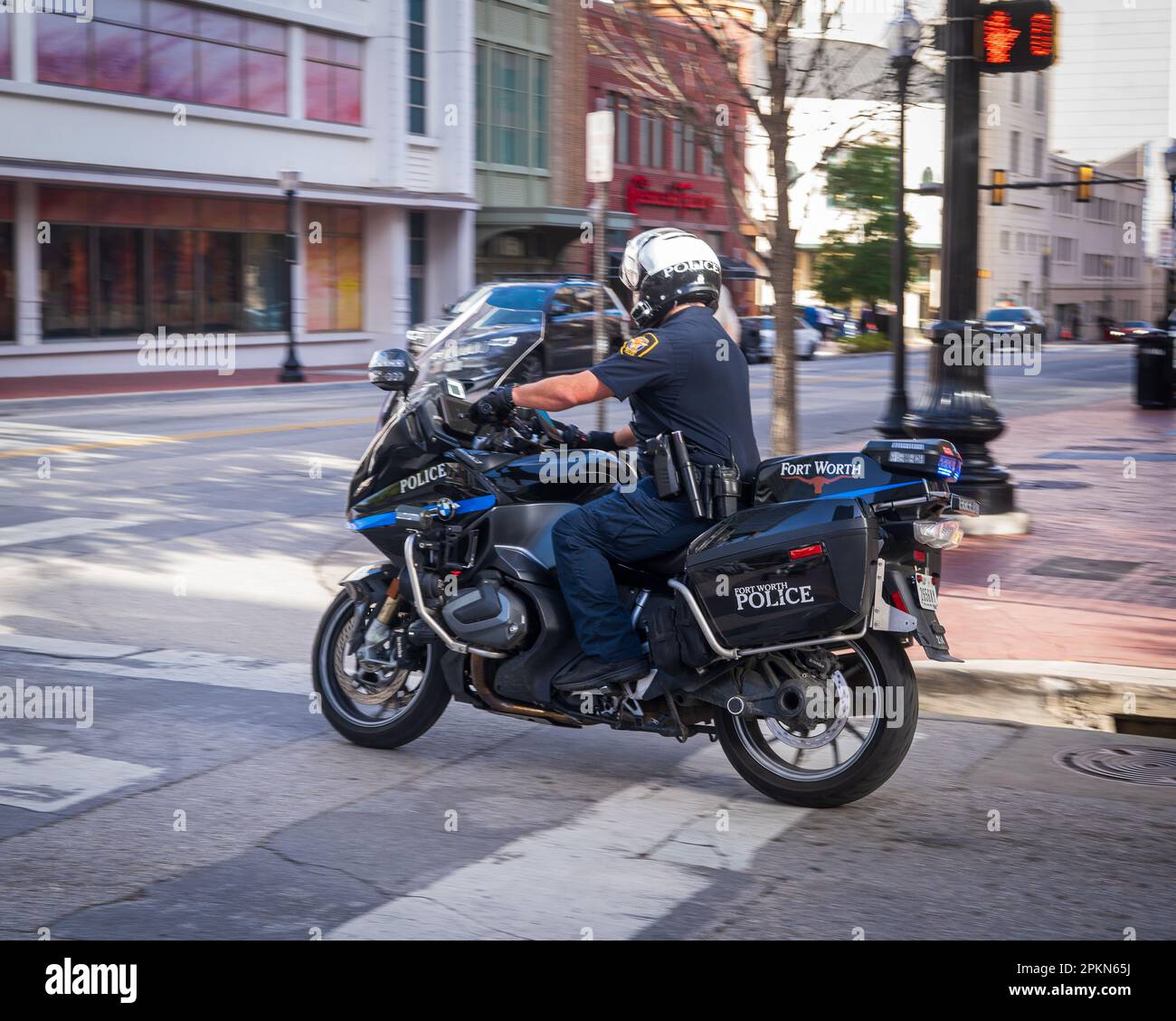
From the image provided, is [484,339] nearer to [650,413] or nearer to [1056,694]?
[1056,694]

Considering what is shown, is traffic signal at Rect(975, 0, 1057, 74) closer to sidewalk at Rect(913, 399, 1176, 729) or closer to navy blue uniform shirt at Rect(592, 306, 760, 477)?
sidewalk at Rect(913, 399, 1176, 729)

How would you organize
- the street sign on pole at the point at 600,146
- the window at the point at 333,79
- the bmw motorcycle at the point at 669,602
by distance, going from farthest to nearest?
the window at the point at 333,79 < the street sign on pole at the point at 600,146 < the bmw motorcycle at the point at 669,602

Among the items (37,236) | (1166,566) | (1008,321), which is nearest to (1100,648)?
(1166,566)

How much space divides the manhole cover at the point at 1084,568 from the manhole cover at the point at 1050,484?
3.83m

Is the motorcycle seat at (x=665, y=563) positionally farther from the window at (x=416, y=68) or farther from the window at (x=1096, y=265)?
the window at (x=1096, y=265)

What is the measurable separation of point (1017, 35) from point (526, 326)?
5960 millimetres

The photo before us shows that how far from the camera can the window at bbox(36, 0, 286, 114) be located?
95.6 feet

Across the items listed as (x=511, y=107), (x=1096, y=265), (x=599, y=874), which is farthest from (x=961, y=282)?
(x=1096, y=265)

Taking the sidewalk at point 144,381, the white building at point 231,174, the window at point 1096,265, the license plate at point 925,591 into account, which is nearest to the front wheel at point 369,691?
the license plate at point 925,591

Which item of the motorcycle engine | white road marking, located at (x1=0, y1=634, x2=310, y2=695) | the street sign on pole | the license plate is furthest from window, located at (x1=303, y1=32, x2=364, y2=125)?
the license plate

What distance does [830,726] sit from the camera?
5191 mm

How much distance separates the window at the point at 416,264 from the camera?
4059cm

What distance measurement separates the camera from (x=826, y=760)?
5.25 metres
